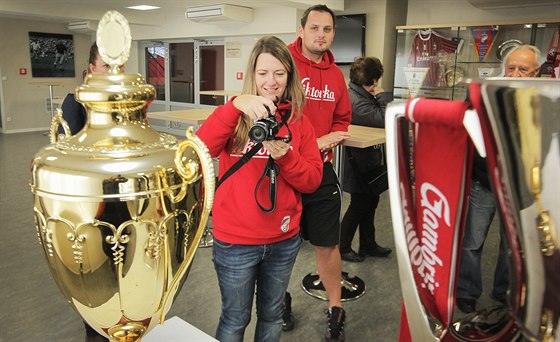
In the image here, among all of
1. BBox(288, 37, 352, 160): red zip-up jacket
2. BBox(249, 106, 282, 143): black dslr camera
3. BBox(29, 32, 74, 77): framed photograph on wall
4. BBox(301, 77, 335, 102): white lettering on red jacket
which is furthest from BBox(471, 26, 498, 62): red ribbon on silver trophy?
BBox(29, 32, 74, 77): framed photograph on wall

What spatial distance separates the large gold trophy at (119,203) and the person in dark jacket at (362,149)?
217 centimetres

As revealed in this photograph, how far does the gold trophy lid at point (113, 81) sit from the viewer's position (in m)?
0.77

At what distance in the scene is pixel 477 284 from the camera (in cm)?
58

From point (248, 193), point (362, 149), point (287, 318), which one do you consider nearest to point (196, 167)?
point (248, 193)

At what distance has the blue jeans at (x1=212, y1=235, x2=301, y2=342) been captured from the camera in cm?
142

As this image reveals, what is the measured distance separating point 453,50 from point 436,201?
570 centimetres

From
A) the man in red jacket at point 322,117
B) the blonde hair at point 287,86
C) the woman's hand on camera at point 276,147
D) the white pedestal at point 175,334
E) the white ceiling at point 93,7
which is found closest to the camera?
the white pedestal at point 175,334

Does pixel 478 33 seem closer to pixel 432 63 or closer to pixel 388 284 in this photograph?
pixel 432 63

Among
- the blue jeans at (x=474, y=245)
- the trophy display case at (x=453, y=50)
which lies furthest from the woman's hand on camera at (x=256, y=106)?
the trophy display case at (x=453, y=50)

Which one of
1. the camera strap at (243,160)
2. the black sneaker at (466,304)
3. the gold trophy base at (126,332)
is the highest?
the camera strap at (243,160)

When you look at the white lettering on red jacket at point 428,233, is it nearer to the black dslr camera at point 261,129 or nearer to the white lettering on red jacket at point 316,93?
the black dslr camera at point 261,129

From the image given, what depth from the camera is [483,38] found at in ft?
17.6

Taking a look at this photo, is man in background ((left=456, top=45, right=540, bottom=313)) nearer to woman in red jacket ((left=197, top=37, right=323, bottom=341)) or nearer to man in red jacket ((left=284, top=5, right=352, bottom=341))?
woman in red jacket ((left=197, top=37, right=323, bottom=341))

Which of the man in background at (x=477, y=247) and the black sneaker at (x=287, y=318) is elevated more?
the man in background at (x=477, y=247)
